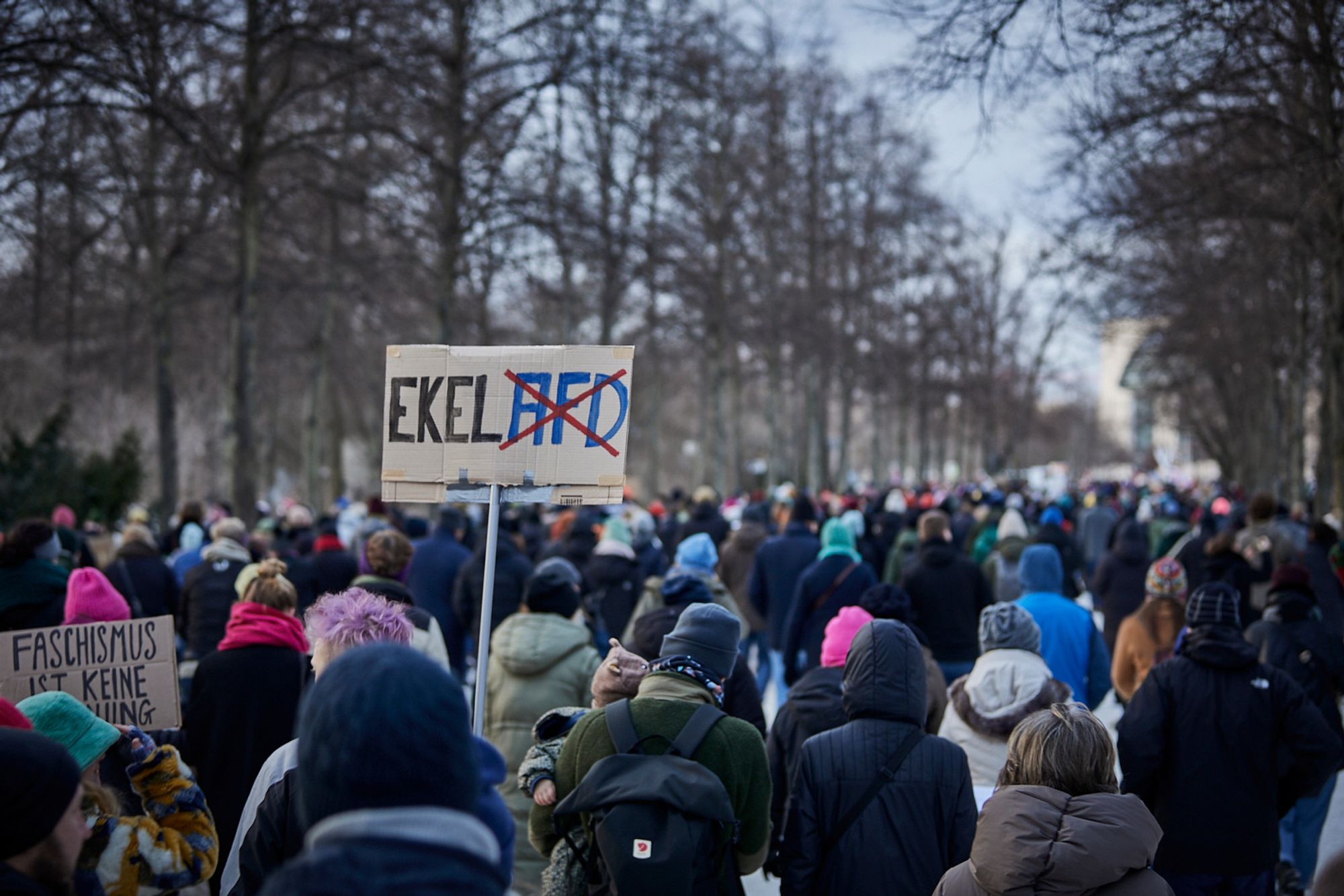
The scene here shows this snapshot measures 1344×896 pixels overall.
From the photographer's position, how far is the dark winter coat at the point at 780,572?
11.1 meters

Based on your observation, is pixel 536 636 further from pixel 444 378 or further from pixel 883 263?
pixel 883 263

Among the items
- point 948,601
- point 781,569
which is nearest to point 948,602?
point 948,601

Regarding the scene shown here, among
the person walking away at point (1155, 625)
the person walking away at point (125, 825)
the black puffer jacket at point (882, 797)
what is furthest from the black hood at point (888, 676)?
the person walking away at point (1155, 625)

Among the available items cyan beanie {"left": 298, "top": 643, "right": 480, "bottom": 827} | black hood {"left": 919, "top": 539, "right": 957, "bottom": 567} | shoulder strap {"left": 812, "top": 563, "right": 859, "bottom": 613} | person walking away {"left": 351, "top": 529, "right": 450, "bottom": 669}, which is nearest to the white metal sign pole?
person walking away {"left": 351, "top": 529, "right": 450, "bottom": 669}

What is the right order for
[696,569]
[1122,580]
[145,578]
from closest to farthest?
[696,569] < [145,578] < [1122,580]

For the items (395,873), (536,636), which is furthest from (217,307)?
(395,873)

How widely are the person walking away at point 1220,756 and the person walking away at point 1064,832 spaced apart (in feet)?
5.77

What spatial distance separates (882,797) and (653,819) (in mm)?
916

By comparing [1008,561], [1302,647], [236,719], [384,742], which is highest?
[384,742]

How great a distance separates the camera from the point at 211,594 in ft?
28.2

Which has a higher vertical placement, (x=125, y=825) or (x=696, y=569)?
(x=696, y=569)

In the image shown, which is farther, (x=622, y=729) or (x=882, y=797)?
(x=882, y=797)

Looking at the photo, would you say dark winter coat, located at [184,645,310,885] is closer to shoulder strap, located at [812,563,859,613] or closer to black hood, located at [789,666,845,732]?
black hood, located at [789,666,845,732]

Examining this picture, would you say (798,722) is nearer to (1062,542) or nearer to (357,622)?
(357,622)
